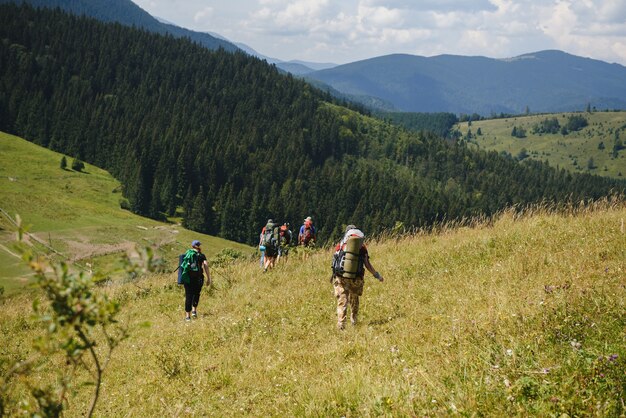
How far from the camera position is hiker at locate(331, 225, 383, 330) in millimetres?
8953

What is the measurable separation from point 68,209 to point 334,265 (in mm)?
95608

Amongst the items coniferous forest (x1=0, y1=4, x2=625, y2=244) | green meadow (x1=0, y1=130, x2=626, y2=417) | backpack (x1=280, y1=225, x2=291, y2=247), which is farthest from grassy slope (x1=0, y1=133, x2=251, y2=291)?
green meadow (x1=0, y1=130, x2=626, y2=417)

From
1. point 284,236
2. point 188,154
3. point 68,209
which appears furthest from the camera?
point 188,154

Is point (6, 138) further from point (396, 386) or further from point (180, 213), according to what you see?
point (396, 386)

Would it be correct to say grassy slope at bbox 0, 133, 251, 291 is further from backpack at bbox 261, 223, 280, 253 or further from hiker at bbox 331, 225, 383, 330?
hiker at bbox 331, 225, 383, 330

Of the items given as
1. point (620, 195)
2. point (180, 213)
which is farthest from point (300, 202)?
point (620, 195)

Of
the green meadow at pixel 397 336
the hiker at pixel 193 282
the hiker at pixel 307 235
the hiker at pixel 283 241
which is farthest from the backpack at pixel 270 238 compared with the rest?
the hiker at pixel 193 282

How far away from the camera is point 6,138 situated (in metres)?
126

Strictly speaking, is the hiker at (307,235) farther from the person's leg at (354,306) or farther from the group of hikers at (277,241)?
the person's leg at (354,306)

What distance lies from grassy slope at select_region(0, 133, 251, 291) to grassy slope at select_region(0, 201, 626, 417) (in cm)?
4855

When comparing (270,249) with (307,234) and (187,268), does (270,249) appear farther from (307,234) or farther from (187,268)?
(187,268)

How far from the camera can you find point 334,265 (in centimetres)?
923

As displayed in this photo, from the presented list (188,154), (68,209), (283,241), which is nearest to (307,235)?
(283,241)

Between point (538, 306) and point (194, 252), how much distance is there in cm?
953
